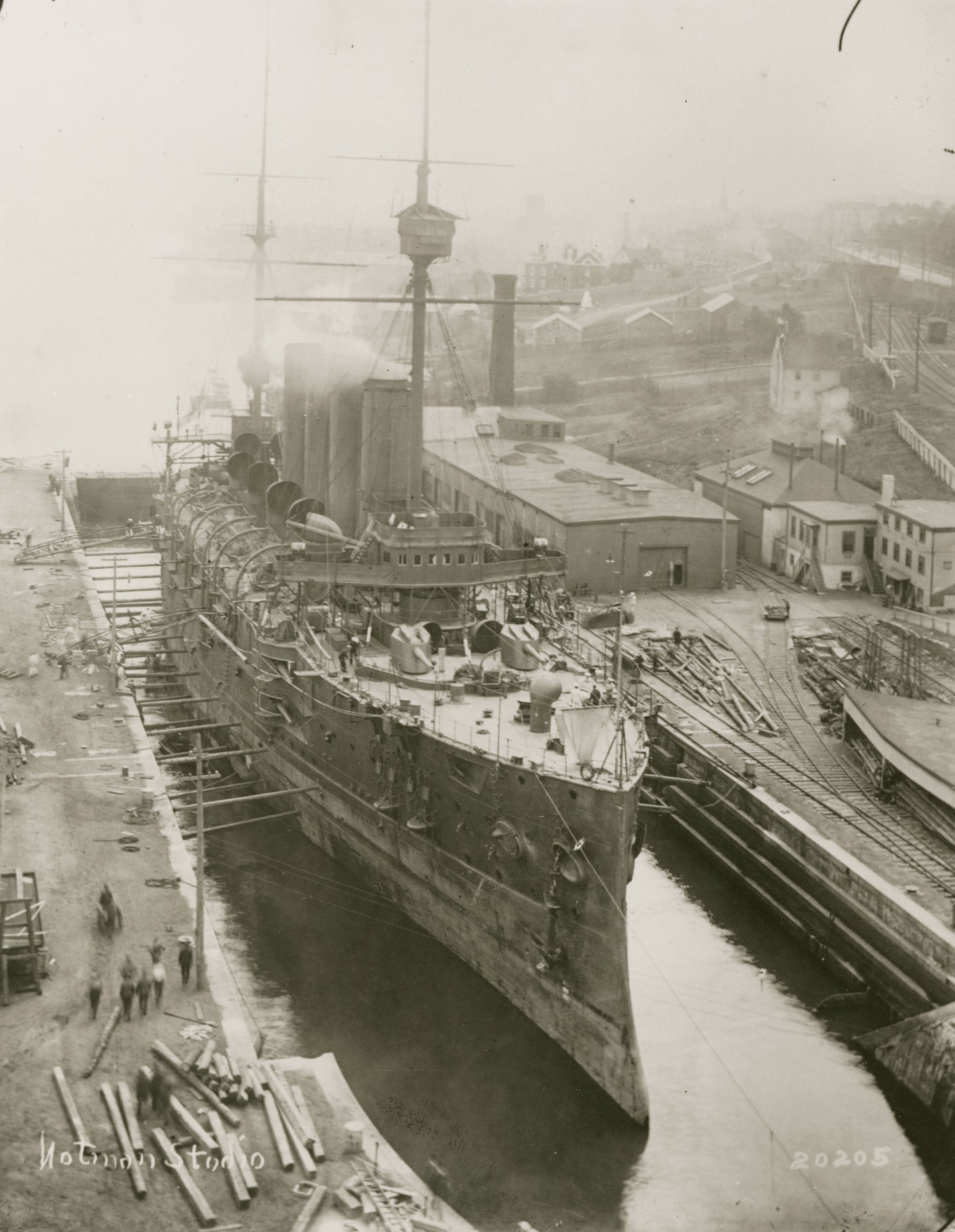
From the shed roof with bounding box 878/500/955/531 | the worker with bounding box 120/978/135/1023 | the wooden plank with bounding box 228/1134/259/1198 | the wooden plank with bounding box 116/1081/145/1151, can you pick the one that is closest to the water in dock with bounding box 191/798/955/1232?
the worker with bounding box 120/978/135/1023

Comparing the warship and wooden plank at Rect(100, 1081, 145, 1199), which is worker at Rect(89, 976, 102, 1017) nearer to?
wooden plank at Rect(100, 1081, 145, 1199)

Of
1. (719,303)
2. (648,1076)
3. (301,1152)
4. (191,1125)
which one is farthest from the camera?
(719,303)

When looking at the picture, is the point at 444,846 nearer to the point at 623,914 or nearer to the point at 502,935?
the point at 502,935

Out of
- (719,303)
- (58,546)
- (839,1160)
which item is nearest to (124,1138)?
(839,1160)

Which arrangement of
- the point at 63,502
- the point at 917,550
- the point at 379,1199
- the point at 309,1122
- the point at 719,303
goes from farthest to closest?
the point at 719,303 → the point at 63,502 → the point at 917,550 → the point at 309,1122 → the point at 379,1199

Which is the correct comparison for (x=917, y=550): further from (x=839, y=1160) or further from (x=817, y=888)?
(x=839, y=1160)
